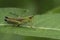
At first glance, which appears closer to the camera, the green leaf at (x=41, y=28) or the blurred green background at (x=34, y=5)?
the green leaf at (x=41, y=28)

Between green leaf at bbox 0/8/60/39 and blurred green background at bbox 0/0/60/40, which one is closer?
green leaf at bbox 0/8/60/39

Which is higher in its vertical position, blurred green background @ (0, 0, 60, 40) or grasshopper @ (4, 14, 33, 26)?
blurred green background @ (0, 0, 60, 40)

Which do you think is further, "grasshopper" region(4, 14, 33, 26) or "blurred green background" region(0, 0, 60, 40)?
"blurred green background" region(0, 0, 60, 40)

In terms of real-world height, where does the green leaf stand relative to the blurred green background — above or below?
below

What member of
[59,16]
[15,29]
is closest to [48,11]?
[59,16]

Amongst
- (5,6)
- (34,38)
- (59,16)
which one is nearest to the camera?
(34,38)

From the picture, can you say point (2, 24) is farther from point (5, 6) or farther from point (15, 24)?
point (5, 6)

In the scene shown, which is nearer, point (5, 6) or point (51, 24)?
point (51, 24)

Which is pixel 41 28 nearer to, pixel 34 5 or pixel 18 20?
pixel 18 20

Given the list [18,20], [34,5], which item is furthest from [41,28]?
[34,5]

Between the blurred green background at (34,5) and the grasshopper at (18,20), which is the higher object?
the blurred green background at (34,5)

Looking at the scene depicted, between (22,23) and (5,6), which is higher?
(5,6)
